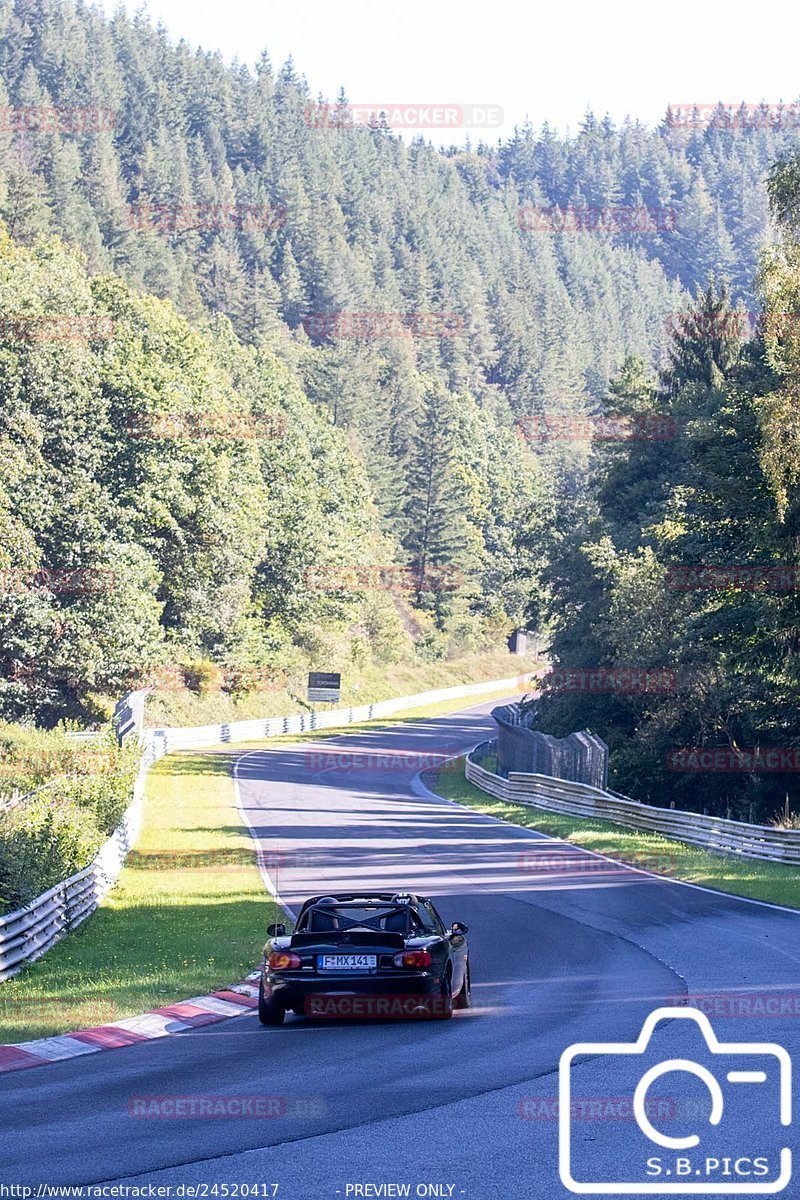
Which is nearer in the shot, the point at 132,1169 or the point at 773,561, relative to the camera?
the point at 132,1169

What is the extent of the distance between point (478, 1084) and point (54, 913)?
10.8 metres

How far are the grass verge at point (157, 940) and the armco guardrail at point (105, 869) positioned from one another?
0.77 ft

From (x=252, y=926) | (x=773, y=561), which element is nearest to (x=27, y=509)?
(x=773, y=561)

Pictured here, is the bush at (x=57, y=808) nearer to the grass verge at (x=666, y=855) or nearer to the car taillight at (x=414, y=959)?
the car taillight at (x=414, y=959)

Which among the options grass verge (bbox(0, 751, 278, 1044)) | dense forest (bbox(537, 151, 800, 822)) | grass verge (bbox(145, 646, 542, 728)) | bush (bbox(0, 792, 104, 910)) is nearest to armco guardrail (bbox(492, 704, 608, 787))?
dense forest (bbox(537, 151, 800, 822))

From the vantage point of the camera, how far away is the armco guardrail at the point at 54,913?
16.5 m

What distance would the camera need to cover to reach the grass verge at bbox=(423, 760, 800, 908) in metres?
26.0

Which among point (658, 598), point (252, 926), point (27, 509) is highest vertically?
point (27, 509)

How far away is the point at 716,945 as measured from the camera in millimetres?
18547

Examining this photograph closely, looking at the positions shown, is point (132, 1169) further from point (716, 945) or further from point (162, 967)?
point (716, 945)

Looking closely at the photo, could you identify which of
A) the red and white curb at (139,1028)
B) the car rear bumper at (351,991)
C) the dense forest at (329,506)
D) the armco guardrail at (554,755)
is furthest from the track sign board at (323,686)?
the car rear bumper at (351,991)

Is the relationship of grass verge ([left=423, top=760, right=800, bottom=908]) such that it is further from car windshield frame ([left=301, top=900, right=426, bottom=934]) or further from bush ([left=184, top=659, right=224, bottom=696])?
bush ([left=184, top=659, right=224, bottom=696])

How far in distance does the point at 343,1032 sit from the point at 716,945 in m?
7.44

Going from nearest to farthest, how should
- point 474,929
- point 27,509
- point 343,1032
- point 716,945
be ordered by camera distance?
1. point 343,1032
2. point 716,945
3. point 474,929
4. point 27,509
